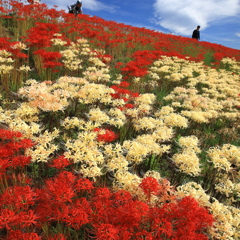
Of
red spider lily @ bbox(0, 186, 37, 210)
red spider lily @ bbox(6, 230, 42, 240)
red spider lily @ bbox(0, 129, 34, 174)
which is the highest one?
red spider lily @ bbox(0, 129, 34, 174)

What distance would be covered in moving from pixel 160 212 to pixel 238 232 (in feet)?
3.69

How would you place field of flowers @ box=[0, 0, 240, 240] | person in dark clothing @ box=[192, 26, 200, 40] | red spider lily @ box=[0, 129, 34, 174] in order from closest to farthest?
field of flowers @ box=[0, 0, 240, 240] < red spider lily @ box=[0, 129, 34, 174] < person in dark clothing @ box=[192, 26, 200, 40]

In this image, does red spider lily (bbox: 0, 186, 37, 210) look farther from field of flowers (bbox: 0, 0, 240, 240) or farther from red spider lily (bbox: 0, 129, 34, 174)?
red spider lily (bbox: 0, 129, 34, 174)

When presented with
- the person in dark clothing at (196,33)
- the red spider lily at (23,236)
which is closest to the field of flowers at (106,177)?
the red spider lily at (23,236)

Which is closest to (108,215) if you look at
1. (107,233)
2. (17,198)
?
(107,233)

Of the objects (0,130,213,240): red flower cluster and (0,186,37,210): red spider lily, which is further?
(0,186,37,210): red spider lily

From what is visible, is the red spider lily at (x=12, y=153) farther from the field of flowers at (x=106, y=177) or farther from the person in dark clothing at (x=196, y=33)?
the person in dark clothing at (x=196, y=33)

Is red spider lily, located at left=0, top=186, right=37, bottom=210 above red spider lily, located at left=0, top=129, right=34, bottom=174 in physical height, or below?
below

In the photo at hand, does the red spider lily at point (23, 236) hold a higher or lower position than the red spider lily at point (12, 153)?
lower

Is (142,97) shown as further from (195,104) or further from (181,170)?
(181,170)

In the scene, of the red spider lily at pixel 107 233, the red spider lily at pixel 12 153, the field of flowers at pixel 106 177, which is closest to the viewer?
the red spider lily at pixel 107 233

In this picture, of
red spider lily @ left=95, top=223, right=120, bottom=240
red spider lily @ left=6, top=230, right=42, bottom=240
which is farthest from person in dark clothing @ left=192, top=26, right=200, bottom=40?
red spider lily @ left=6, top=230, right=42, bottom=240

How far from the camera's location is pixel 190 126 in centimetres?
555

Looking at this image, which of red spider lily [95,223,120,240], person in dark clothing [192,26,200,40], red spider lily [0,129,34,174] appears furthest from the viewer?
person in dark clothing [192,26,200,40]
